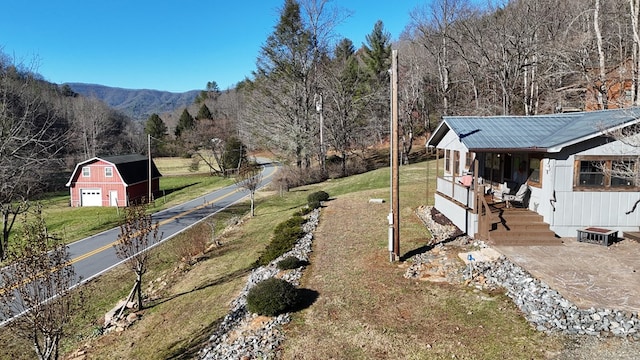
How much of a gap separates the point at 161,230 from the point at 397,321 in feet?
66.9

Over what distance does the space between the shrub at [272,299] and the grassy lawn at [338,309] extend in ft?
1.72

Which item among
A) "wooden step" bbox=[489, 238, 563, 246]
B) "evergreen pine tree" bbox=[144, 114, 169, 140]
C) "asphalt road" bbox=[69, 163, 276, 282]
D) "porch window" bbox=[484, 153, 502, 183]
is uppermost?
"evergreen pine tree" bbox=[144, 114, 169, 140]

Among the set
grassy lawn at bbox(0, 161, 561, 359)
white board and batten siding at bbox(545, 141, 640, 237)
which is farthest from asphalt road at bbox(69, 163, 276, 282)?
white board and batten siding at bbox(545, 141, 640, 237)

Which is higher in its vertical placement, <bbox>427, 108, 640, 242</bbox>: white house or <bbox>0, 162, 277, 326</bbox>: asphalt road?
<bbox>427, 108, 640, 242</bbox>: white house

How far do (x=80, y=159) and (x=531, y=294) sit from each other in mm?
72547

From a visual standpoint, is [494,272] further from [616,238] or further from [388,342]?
[616,238]

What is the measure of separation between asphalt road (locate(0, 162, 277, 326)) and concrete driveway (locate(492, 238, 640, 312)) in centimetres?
1167

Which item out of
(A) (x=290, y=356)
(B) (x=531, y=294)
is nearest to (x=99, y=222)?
(A) (x=290, y=356)

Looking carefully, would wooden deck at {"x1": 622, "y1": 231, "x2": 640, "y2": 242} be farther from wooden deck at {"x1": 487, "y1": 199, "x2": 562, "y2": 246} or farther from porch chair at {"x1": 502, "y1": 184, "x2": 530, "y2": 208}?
porch chair at {"x1": 502, "y1": 184, "x2": 530, "y2": 208}

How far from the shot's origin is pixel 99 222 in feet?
95.4

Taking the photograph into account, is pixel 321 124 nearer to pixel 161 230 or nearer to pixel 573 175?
pixel 161 230

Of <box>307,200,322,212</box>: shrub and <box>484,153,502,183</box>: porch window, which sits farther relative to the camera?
<box>307,200,322,212</box>: shrub

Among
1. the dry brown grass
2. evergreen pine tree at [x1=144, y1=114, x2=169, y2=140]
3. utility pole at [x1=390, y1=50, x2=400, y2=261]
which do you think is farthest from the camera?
evergreen pine tree at [x1=144, y1=114, x2=169, y2=140]

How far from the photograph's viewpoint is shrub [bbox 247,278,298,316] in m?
9.33
